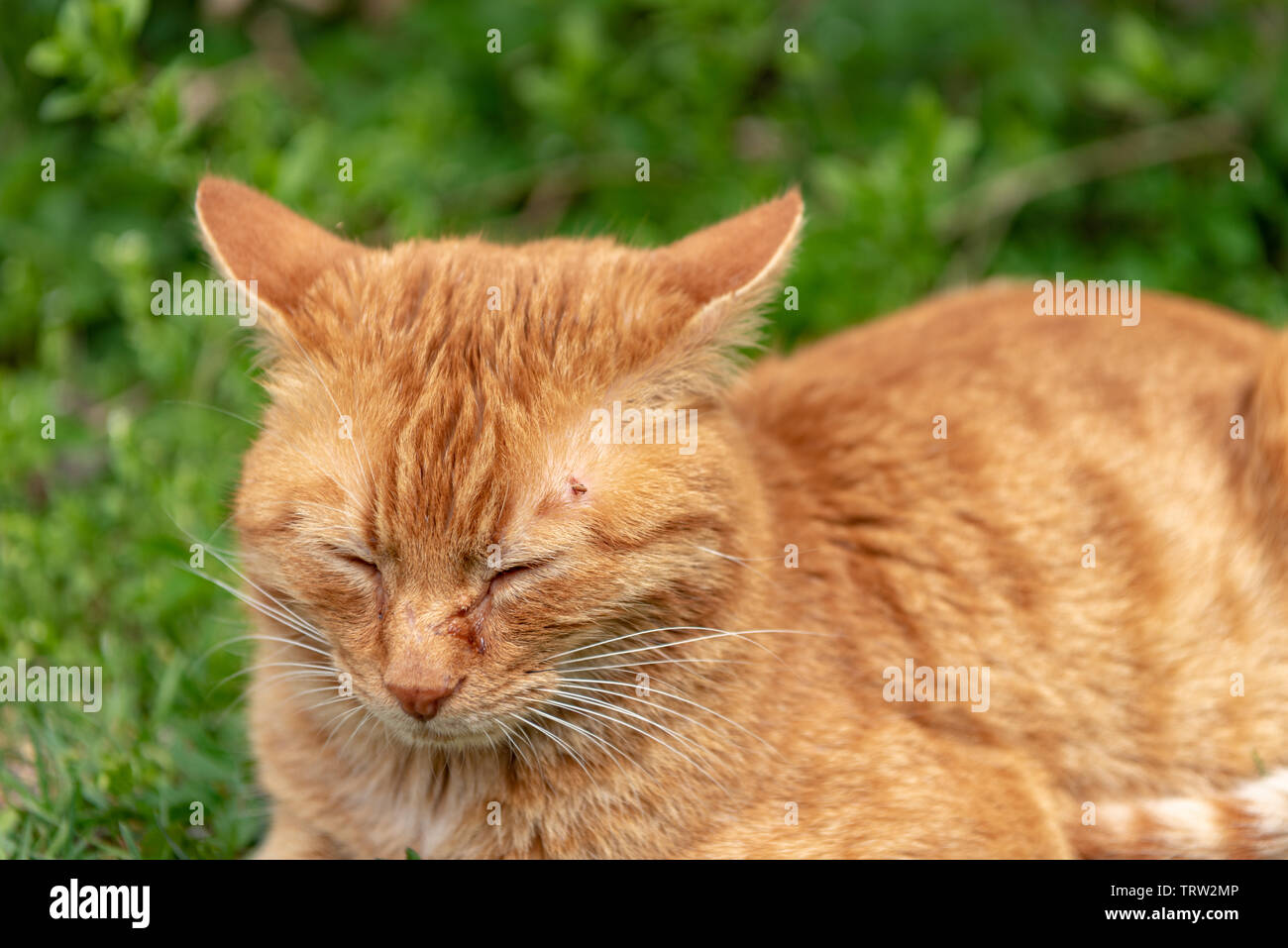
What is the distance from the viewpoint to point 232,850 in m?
3.15

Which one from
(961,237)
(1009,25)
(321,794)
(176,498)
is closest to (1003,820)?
(321,794)

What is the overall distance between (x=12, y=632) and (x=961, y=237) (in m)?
3.65

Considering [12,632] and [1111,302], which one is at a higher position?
[1111,302]

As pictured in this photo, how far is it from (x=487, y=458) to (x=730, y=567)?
541 mm

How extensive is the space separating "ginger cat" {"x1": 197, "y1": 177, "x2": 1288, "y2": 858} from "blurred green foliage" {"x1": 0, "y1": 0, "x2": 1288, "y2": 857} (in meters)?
1.61

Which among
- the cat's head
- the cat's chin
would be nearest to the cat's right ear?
the cat's head

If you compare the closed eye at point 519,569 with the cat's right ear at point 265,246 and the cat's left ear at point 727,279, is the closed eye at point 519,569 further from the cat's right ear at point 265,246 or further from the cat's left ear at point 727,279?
the cat's right ear at point 265,246

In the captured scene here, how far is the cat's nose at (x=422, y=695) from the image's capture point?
7.64 ft

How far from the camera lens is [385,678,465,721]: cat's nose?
233cm

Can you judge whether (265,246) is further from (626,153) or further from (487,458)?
(626,153)

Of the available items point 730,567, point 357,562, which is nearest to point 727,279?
point 730,567

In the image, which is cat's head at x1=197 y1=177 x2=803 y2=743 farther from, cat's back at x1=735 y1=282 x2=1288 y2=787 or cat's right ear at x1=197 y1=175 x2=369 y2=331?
cat's back at x1=735 y1=282 x2=1288 y2=787

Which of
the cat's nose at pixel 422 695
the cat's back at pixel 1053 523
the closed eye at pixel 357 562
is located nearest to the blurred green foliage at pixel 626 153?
the cat's back at pixel 1053 523

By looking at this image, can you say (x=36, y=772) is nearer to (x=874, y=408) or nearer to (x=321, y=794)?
(x=321, y=794)
